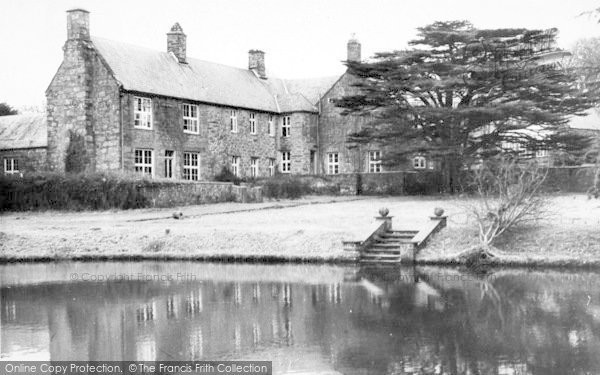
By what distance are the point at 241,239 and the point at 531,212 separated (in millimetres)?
8734

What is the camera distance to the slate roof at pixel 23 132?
4200cm

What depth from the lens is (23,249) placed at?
23.4 m

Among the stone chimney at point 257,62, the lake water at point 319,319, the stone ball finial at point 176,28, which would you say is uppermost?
the stone ball finial at point 176,28

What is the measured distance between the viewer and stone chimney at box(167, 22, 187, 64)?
139ft

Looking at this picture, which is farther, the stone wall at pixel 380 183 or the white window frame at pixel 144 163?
the stone wall at pixel 380 183

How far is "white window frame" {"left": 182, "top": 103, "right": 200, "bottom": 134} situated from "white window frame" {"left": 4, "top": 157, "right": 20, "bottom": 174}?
10.0 meters

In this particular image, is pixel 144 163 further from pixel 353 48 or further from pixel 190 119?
pixel 353 48

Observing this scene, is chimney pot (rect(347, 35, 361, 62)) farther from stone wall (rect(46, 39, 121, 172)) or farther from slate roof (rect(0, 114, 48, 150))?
slate roof (rect(0, 114, 48, 150))

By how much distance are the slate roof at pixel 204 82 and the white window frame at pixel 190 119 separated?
55 centimetres

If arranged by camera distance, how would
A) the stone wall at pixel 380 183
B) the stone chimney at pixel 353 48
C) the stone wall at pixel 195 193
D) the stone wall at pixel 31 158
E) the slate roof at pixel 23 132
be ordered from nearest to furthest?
the stone wall at pixel 195 193, the stone wall at pixel 31 158, the stone wall at pixel 380 183, the slate roof at pixel 23 132, the stone chimney at pixel 353 48

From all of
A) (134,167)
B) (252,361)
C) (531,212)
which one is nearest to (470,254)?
(531,212)

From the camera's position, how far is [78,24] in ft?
122

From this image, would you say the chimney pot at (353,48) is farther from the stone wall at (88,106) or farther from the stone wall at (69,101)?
the stone wall at (69,101)

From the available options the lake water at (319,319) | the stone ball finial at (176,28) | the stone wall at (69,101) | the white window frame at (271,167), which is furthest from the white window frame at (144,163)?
the lake water at (319,319)
